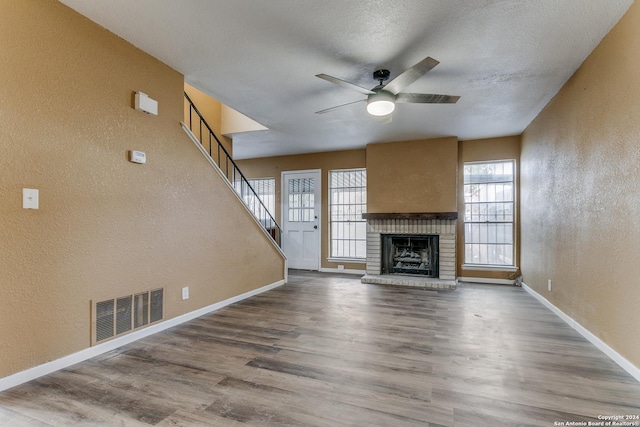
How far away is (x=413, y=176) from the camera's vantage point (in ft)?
18.8

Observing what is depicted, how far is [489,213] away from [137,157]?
5.53 meters

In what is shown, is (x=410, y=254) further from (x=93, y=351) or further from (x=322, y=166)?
(x=93, y=351)

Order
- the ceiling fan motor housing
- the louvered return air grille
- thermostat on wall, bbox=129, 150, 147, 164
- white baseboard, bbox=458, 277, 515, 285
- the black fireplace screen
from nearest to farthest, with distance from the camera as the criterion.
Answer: the louvered return air grille → thermostat on wall, bbox=129, 150, 147, 164 → the ceiling fan motor housing → white baseboard, bbox=458, 277, 515, 285 → the black fireplace screen

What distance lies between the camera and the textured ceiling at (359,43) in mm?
2229

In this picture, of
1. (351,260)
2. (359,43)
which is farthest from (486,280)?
(359,43)

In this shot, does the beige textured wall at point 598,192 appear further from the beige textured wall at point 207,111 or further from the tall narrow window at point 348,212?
the beige textured wall at point 207,111

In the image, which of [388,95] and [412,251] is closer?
[388,95]

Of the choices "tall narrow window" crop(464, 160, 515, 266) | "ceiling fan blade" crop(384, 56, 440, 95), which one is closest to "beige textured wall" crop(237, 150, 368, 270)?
"tall narrow window" crop(464, 160, 515, 266)

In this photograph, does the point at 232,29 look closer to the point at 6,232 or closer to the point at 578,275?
the point at 6,232

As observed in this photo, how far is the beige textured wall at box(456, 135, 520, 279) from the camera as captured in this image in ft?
17.6

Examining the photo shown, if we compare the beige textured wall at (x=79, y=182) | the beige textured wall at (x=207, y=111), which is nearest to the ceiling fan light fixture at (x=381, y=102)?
the beige textured wall at (x=79, y=182)

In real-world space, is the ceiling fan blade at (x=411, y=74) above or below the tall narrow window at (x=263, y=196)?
above

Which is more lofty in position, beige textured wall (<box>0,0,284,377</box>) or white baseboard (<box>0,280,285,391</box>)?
beige textured wall (<box>0,0,284,377</box>)

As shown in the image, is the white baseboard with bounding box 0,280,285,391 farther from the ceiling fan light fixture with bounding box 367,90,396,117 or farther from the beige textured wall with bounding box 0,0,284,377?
the ceiling fan light fixture with bounding box 367,90,396,117
